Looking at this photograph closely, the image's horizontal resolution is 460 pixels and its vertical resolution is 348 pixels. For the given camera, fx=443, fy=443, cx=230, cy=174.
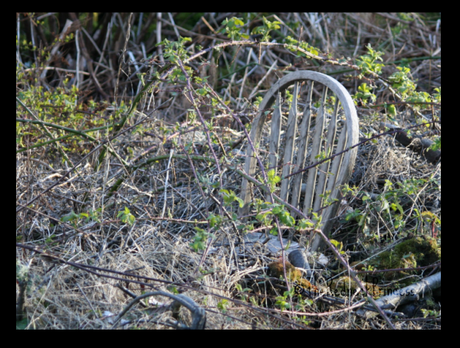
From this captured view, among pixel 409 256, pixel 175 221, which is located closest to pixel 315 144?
pixel 409 256

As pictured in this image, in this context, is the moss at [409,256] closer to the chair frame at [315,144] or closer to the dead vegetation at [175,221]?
the dead vegetation at [175,221]

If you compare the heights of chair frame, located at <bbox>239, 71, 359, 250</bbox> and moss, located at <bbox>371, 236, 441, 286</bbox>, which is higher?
chair frame, located at <bbox>239, 71, 359, 250</bbox>

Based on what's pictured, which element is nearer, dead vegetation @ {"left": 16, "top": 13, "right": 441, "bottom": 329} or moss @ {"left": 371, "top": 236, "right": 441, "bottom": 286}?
dead vegetation @ {"left": 16, "top": 13, "right": 441, "bottom": 329}

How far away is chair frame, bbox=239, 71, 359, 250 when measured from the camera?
2.88 m

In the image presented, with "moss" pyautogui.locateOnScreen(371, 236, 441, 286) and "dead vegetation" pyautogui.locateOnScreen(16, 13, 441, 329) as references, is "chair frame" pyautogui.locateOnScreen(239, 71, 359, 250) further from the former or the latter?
"moss" pyautogui.locateOnScreen(371, 236, 441, 286)

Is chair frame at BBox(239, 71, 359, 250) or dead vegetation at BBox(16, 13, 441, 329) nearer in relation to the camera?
dead vegetation at BBox(16, 13, 441, 329)

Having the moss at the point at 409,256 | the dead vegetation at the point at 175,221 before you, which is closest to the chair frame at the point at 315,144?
the dead vegetation at the point at 175,221

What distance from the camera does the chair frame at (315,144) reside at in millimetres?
2875

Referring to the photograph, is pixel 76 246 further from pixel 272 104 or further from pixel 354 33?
pixel 354 33

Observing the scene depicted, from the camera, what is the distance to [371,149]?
385 centimetres

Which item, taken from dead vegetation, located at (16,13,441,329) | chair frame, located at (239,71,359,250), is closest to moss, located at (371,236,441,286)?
dead vegetation, located at (16,13,441,329)

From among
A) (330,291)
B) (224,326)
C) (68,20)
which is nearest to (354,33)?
(68,20)

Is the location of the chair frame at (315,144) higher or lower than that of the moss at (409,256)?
higher

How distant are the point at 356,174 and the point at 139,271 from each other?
2.10 m
